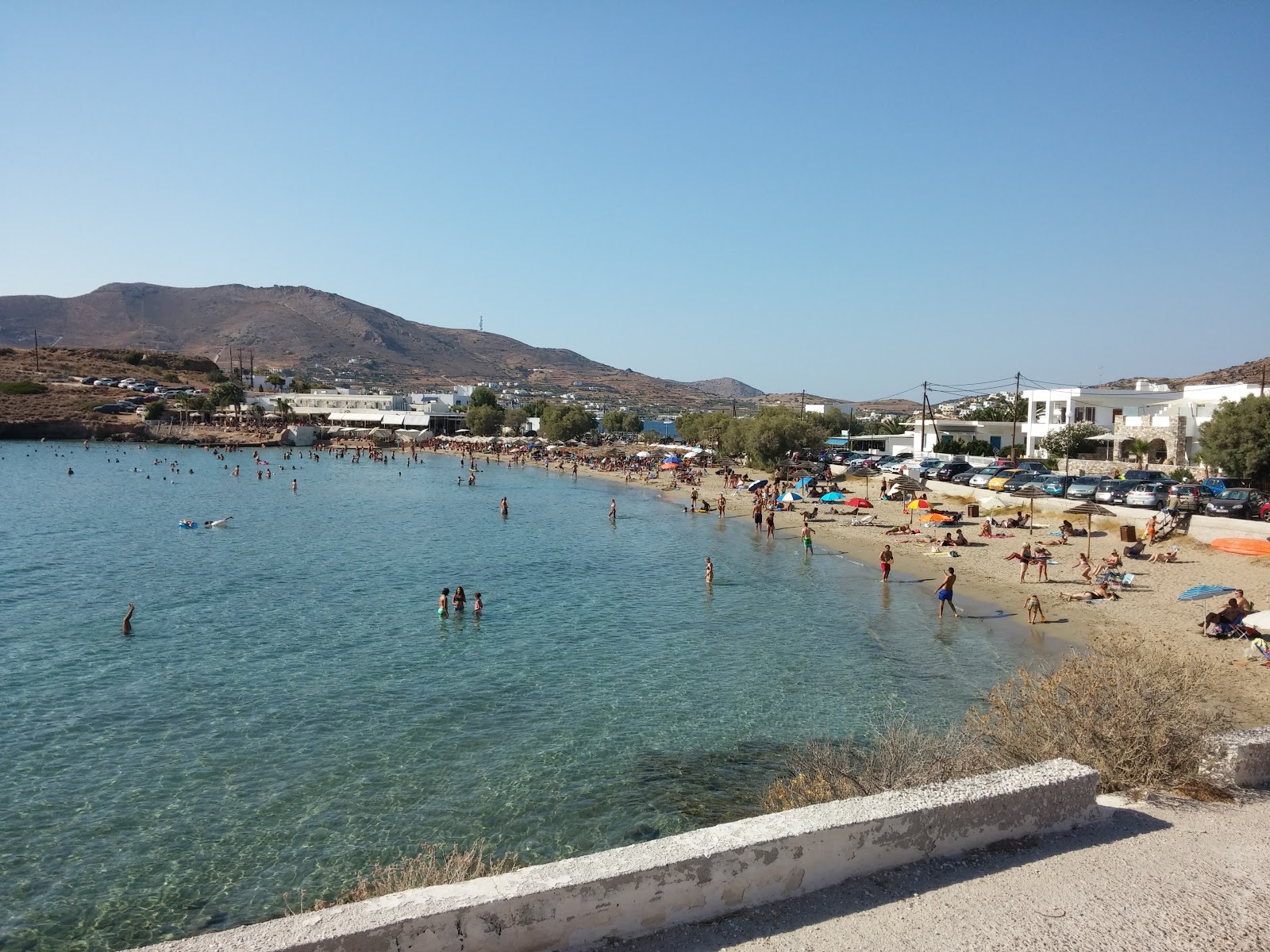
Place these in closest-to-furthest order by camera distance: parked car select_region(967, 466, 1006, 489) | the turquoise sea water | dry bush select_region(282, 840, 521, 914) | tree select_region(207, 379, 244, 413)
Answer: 1. dry bush select_region(282, 840, 521, 914)
2. the turquoise sea water
3. parked car select_region(967, 466, 1006, 489)
4. tree select_region(207, 379, 244, 413)

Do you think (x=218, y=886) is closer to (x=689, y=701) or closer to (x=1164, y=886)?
(x=689, y=701)

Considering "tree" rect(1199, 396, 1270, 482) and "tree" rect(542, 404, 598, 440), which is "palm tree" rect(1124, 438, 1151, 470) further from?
"tree" rect(542, 404, 598, 440)

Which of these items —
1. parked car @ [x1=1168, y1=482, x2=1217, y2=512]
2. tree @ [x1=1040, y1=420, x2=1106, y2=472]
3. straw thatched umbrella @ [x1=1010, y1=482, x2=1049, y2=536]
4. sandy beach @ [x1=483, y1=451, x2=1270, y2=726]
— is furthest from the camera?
tree @ [x1=1040, y1=420, x2=1106, y2=472]

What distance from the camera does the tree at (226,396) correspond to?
11162cm

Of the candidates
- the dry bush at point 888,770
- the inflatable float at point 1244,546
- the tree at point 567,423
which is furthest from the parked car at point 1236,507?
the tree at point 567,423

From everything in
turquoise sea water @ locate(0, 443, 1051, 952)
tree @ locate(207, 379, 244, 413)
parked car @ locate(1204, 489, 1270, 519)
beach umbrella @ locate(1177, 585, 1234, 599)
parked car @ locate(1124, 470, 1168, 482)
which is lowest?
turquoise sea water @ locate(0, 443, 1051, 952)

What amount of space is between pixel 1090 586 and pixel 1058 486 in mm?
14470

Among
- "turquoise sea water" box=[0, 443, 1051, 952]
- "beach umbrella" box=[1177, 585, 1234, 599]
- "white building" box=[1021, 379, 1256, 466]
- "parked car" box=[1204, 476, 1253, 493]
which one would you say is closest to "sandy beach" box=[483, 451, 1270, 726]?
"beach umbrella" box=[1177, 585, 1234, 599]

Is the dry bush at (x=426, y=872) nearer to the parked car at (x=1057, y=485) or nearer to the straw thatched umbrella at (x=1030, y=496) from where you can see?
the straw thatched umbrella at (x=1030, y=496)

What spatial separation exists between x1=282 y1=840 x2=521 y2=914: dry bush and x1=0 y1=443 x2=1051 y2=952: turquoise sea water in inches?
14.5

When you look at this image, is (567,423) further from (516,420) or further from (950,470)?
(950,470)

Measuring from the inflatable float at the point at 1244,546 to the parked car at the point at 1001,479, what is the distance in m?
13.2

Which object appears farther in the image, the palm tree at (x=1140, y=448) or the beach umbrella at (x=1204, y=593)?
the palm tree at (x=1140, y=448)

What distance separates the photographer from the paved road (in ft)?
15.3
